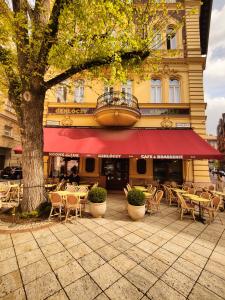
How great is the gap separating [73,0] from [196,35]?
11.8 m

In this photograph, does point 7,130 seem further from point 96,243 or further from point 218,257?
point 218,257

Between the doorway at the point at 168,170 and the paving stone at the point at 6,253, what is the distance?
33.9 feet

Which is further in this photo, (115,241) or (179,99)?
(179,99)

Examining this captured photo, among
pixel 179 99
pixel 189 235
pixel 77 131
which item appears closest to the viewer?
pixel 189 235

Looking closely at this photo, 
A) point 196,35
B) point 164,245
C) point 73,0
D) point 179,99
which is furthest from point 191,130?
point 73,0

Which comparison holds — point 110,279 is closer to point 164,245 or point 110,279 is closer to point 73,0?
point 164,245

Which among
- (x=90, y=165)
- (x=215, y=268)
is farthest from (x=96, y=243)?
(x=90, y=165)

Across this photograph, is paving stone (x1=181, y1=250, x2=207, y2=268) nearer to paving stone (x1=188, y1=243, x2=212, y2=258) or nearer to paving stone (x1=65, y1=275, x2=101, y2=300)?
paving stone (x1=188, y1=243, x2=212, y2=258)

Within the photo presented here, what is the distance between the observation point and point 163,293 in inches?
121

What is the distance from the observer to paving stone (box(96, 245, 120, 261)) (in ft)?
13.6

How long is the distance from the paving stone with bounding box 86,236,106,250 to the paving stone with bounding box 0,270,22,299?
183 centimetres

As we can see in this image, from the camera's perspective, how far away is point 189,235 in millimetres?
5684

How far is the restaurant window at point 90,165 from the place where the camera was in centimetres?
1325

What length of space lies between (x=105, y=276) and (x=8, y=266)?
2.16 meters
